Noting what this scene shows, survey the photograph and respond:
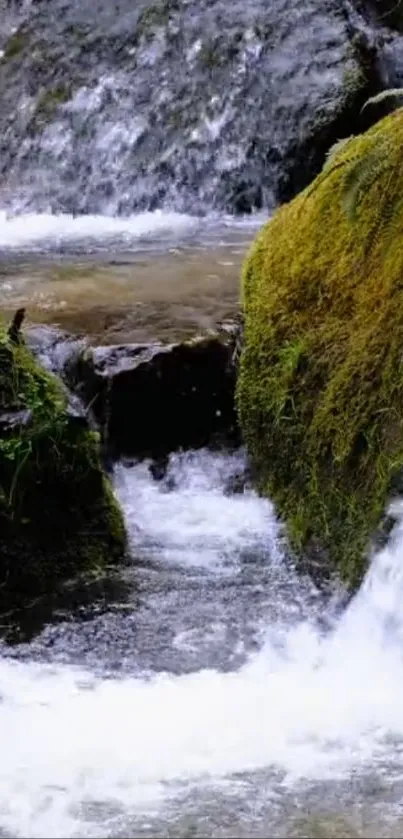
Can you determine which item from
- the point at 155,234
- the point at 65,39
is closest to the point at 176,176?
the point at 155,234

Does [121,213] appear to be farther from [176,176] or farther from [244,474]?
[244,474]

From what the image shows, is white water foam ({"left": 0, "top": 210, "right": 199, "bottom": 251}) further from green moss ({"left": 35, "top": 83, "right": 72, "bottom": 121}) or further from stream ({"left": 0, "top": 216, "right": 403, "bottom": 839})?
stream ({"left": 0, "top": 216, "right": 403, "bottom": 839})

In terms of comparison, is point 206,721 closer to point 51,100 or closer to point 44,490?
point 44,490

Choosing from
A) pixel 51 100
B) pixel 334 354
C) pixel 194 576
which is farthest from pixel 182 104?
pixel 194 576

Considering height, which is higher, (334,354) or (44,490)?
(334,354)

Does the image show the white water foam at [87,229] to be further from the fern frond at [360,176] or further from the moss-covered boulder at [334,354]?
the fern frond at [360,176]

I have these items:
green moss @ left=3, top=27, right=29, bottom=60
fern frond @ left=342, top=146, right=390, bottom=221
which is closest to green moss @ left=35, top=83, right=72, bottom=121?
green moss @ left=3, top=27, right=29, bottom=60

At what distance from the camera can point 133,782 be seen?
370 centimetres

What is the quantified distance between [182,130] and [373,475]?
6.69m

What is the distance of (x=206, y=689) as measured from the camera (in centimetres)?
436

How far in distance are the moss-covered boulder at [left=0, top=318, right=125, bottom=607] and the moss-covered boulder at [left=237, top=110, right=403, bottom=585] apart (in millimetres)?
800

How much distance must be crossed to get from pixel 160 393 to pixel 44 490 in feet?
3.20

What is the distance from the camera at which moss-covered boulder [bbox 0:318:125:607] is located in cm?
514

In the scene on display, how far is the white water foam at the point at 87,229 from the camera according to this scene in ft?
31.1
